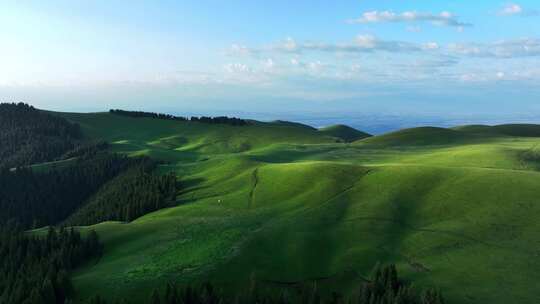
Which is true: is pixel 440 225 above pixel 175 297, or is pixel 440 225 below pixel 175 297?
above

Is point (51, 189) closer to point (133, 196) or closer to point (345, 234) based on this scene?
point (133, 196)

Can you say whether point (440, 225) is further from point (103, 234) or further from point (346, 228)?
point (103, 234)

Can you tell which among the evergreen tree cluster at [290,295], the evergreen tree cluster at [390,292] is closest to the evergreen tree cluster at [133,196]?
the evergreen tree cluster at [290,295]

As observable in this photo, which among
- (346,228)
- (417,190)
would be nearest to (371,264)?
(346,228)

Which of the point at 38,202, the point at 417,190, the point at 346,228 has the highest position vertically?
the point at 417,190

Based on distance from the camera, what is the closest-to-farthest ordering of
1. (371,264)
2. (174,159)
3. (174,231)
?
(371,264) → (174,231) → (174,159)

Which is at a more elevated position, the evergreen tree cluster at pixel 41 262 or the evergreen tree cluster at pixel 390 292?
the evergreen tree cluster at pixel 390 292

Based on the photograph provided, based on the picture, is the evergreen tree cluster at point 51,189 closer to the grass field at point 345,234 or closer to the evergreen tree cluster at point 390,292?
the grass field at point 345,234
